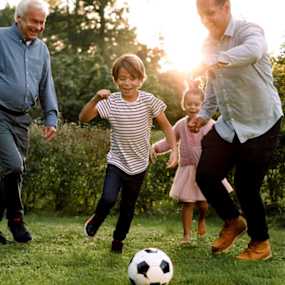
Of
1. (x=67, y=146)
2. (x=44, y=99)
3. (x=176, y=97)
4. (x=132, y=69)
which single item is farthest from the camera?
(x=176, y=97)

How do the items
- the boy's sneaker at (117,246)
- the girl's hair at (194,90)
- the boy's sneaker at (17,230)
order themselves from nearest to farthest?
1. the boy's sneaker at (117,246)
2. the boy's sneaker at (17,230)
3. the girl's hair at (194,90)

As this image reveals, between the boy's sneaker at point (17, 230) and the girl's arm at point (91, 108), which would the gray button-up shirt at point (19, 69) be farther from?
the boy's sneaker at point (17, 230)

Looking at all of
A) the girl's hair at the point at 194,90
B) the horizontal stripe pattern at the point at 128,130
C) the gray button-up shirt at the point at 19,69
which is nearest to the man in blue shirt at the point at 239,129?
the horizontal stripe pattern at the point at 128,130

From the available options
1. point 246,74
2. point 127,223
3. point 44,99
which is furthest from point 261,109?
point 44,99

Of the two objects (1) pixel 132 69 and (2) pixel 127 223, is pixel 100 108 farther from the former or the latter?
(2) pixel 127 223

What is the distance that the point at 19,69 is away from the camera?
5.23 m

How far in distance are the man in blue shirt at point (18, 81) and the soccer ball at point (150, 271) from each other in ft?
5.53

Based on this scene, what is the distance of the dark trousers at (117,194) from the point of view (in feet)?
16.4

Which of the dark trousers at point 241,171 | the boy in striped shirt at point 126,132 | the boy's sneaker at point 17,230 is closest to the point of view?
the dark trousers at point 241,171

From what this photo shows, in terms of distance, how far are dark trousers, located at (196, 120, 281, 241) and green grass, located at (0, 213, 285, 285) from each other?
387mm

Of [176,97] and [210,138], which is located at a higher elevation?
[210,138]

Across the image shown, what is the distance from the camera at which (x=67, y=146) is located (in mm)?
9211

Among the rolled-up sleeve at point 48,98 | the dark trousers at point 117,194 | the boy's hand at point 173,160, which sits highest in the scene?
the rolled-up sleeve at point 48,98

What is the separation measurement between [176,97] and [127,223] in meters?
19.0
